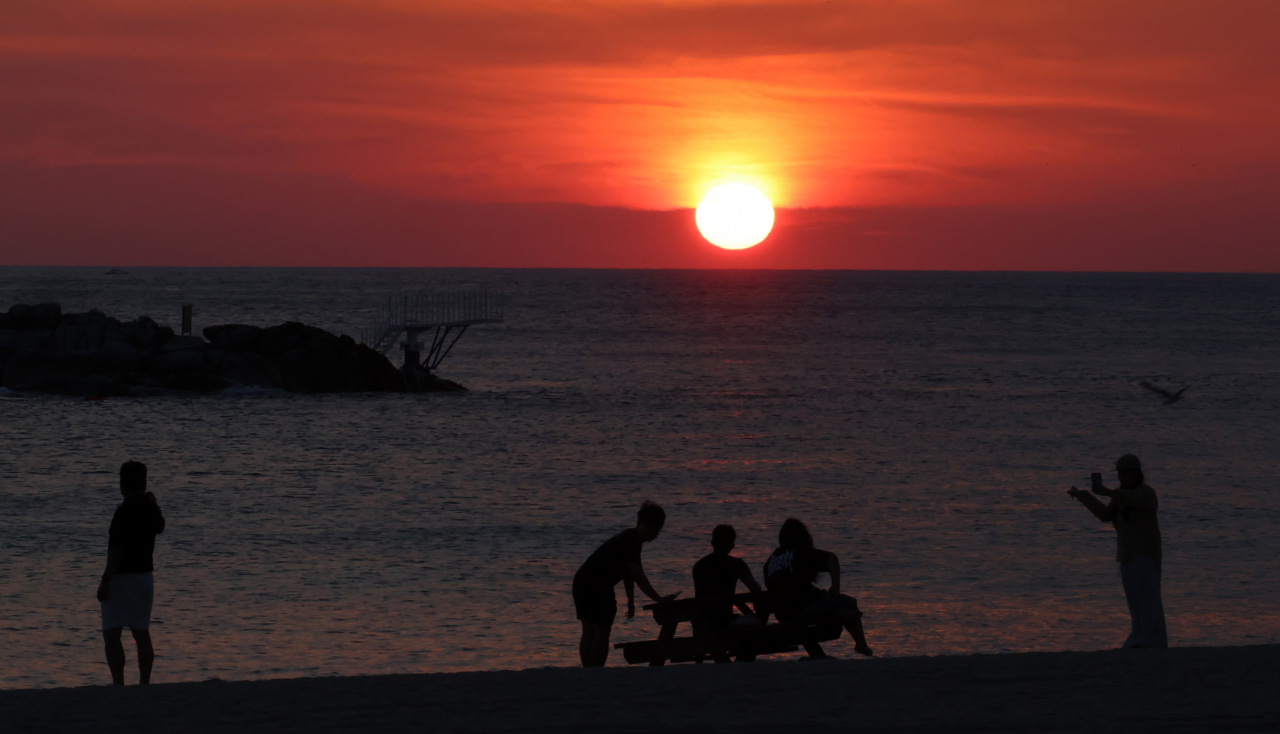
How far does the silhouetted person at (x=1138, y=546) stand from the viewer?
942cm

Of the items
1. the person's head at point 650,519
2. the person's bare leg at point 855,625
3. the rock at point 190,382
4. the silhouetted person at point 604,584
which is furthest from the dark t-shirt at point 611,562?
the rock at point 190,382

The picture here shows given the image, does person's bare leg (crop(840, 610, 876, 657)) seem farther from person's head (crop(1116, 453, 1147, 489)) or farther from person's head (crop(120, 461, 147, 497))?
person's head (crop(120, 461, 147, 497))

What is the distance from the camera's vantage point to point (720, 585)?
31.1 ft

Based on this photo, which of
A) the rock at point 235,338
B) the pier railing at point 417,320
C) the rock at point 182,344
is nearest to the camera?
the rock at point 182,344

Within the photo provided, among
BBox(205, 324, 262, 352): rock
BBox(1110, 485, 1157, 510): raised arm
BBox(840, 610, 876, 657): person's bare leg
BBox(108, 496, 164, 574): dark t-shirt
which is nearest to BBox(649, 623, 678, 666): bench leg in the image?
BBox(840, 610, 876, 657): person's bare leg

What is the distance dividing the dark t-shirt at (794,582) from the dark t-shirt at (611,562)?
100 cm

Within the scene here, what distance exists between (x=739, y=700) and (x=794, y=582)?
196cm

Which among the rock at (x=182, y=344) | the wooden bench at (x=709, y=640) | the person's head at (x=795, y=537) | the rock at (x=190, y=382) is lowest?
the wooden bench at (x=709, y=640)

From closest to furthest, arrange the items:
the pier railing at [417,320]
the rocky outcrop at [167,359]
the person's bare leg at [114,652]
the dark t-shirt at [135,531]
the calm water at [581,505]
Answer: the dark t-shirt at [135,531]
the person's bare leg at [114,652]
the calm water at [581,505]
the rocky outcrop at [167,359]
the pier railing at [417,320]

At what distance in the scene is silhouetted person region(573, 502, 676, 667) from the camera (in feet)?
30.6

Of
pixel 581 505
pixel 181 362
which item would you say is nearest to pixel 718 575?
pixel 581 505

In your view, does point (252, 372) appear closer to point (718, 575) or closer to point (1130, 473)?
point (718, 575)

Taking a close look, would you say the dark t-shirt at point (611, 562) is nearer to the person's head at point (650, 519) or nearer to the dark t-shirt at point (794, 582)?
the person's head at point (650, 519)

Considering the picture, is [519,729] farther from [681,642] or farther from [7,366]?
[7,366]
